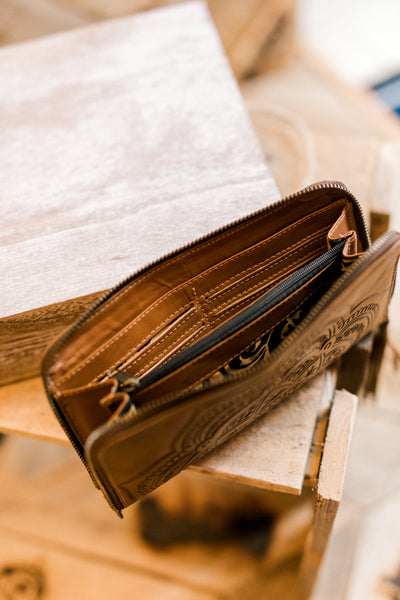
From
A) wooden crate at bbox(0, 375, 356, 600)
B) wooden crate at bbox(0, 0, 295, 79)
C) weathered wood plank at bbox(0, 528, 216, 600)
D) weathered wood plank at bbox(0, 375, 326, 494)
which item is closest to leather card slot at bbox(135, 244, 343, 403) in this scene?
weathered wood plank at bbox(0, 375, 326, 494)

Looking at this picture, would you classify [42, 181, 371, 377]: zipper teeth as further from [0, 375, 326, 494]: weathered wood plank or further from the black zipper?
[0, 375, 326, 494]: weathered wood plank

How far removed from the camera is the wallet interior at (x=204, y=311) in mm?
486

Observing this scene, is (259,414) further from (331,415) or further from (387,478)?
(387,478)

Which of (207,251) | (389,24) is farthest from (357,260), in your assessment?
(389,24)

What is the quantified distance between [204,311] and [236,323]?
0.23 feet

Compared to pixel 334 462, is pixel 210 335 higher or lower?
higher

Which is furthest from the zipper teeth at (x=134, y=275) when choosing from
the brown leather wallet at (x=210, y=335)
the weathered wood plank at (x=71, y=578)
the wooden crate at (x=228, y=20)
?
the wooden crate at (x=228, y=20)

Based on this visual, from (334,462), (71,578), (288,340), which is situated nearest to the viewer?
(288,340)

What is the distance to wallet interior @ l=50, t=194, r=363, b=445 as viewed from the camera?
486 mm

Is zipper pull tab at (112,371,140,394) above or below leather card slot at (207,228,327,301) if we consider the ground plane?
below

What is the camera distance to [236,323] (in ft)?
1.60

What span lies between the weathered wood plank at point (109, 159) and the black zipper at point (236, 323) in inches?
5.5

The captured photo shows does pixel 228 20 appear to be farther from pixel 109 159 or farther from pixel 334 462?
pixel 334 462

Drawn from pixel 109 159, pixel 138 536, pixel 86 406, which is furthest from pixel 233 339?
pixel 138 536
